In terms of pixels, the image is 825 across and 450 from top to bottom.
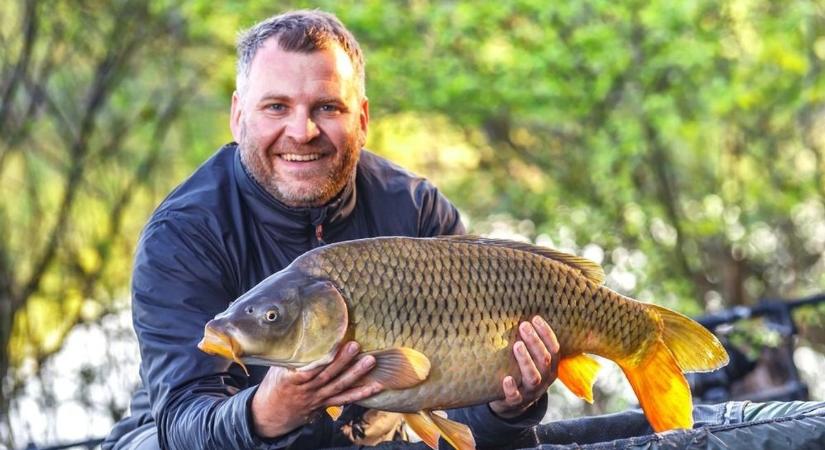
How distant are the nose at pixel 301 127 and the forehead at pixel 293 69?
0.05 m

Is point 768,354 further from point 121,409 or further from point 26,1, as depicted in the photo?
point 26,1

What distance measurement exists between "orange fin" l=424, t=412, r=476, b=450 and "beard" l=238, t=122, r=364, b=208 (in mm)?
538

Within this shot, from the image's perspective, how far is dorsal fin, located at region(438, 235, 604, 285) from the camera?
6.37 feet

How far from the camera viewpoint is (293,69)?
218 centimetres

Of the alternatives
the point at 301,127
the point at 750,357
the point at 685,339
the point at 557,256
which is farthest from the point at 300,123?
the point at 750,357

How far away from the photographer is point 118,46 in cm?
617

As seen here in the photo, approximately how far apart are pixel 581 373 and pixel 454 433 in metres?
0.23

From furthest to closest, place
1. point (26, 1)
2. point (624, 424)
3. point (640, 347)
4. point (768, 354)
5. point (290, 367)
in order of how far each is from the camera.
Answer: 1. point (26, 1)
2. point (768, 354)
3. point (624, 424)
4. point (640, 347)
5. point (290, 367)

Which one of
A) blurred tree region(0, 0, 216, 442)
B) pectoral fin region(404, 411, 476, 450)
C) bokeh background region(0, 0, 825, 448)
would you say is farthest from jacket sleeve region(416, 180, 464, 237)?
blurred tree region(0, 0, 216, 442)

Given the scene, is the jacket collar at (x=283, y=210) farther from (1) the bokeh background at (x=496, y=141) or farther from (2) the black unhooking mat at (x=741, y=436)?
(1) the bokeh background at (x=496, y=141)

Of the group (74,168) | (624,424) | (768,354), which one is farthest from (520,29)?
(624,424)

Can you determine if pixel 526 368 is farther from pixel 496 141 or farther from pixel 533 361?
pixel 496 141

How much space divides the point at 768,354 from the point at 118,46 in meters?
3.16

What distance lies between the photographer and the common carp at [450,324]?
1.72m
